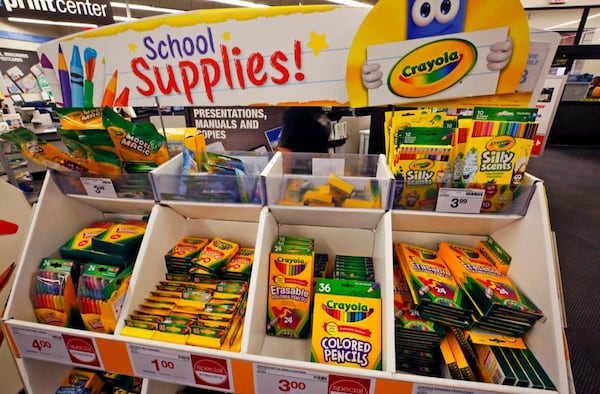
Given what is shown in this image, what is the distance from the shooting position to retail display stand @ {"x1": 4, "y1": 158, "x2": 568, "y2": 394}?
0.90 meters

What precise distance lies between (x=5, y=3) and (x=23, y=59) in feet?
30.9

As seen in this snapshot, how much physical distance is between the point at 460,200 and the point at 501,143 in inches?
8.6

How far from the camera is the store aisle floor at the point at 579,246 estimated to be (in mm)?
2135

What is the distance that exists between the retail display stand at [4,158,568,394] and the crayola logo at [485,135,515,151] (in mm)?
188

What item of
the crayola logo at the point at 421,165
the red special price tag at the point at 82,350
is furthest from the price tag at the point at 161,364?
the crayola logo at the point at 421,165

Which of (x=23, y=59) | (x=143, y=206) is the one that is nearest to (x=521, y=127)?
(x=143, y=206)

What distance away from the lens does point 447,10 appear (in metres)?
0.78

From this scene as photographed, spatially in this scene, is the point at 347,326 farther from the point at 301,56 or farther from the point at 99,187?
the point at 99,187

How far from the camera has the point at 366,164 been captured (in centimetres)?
142

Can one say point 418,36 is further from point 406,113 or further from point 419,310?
point 419,310

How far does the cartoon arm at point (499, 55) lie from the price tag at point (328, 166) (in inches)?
26.9

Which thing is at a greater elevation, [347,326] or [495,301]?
[495,301]

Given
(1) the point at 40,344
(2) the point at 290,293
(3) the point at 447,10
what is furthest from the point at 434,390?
(1) the point at 40,344

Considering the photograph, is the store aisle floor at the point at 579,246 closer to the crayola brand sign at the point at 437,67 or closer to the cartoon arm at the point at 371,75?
the crayola brand sign at the point at 437,67
